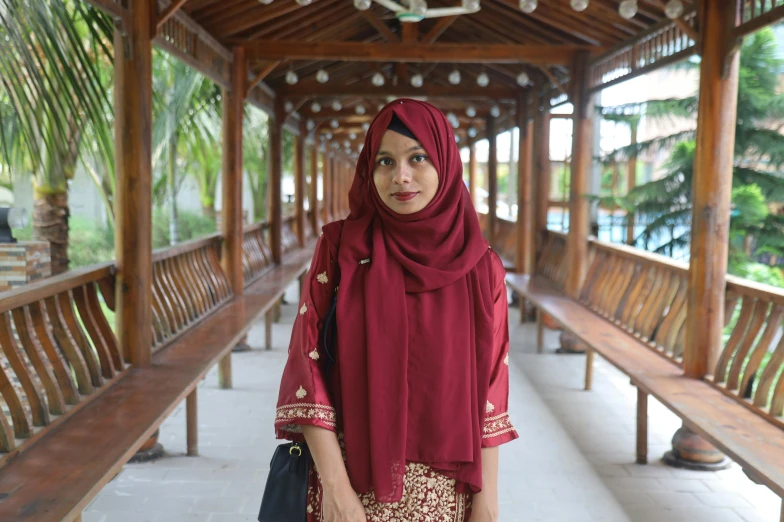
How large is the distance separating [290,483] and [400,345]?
413mm

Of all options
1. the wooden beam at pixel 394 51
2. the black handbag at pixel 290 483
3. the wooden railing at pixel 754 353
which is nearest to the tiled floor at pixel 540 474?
the wooden railing at pixel 754 353

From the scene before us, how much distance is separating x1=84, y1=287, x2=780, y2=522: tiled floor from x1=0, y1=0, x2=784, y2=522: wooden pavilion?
0.94 feet

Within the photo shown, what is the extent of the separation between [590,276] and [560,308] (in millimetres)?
525

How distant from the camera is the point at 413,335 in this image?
6.01 ft

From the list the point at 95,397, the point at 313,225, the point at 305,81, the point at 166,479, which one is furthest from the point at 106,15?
the point at 313,225

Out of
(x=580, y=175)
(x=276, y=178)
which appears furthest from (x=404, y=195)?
(x=276, y=178)

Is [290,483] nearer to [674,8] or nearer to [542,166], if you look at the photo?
[674,8]

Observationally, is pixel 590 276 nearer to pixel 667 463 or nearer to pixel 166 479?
pixel 667 463

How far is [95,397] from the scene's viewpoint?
4.18 metres

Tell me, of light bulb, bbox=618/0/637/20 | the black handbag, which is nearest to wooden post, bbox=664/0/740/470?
light bulb, bbox=618/0/637/20

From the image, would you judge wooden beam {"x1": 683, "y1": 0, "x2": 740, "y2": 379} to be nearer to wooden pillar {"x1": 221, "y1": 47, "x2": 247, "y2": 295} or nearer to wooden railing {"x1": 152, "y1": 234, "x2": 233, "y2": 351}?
wooden railing {"x1": 152, "y1": 234, "x2": 233, "y2": 351}

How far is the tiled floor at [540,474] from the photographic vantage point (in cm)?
432

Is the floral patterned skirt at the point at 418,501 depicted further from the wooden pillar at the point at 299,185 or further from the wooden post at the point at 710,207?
the wooden pillar at the point at 299,185

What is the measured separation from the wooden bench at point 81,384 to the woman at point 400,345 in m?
1.27
